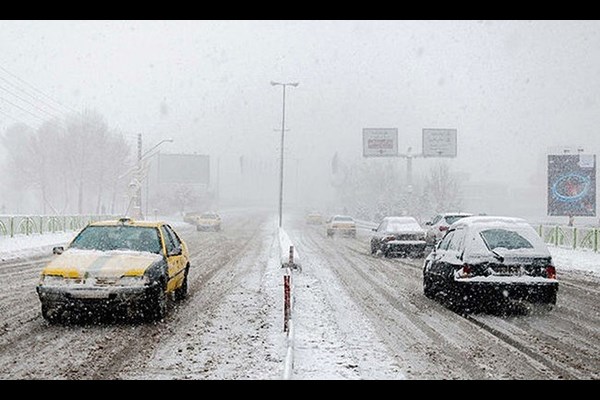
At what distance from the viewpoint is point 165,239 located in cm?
1201

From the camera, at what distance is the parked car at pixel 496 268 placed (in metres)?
11.2

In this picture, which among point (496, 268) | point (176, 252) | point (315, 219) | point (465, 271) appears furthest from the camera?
point (315, 219)

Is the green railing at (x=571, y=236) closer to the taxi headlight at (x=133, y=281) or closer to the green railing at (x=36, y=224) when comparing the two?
the taxi headlight at (x=133, y=281)

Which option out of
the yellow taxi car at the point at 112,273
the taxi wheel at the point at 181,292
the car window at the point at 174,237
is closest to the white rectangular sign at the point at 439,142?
the car window at the point at 174,237

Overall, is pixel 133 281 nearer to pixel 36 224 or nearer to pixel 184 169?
pixel 36 224

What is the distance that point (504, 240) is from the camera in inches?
467

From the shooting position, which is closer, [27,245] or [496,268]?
[496,268]

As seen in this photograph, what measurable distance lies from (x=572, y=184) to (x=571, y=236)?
7.59 meters

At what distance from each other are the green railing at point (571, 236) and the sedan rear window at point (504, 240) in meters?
14.1

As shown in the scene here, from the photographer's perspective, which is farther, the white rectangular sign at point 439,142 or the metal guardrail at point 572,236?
the white rectangular sign at point 439,142

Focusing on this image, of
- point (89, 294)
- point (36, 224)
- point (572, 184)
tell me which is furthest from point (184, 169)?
point (89, 294)
